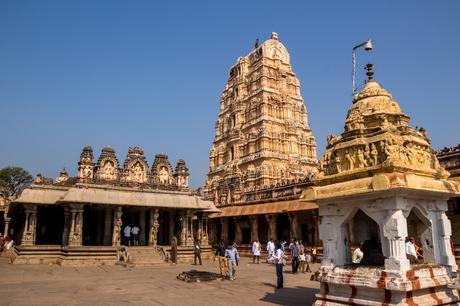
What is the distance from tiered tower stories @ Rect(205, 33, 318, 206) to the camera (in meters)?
43.6

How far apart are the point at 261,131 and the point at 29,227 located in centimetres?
2808

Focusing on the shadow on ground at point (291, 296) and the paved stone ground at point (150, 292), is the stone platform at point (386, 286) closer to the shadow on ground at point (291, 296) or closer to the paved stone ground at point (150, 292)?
the shadow on ground at point (291, 296)

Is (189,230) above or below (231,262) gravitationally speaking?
above

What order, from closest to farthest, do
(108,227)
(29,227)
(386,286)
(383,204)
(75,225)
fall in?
1. (386,286)
2. (383,204)
3. (75,225)
4. (29,227)
5. (108,227)

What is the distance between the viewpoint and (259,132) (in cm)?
4547

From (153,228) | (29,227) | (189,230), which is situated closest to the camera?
(29,227)

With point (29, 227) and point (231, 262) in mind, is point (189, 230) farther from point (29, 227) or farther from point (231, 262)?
point (231, 262)

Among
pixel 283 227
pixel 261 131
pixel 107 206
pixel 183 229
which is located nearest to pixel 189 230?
pixel 183 229

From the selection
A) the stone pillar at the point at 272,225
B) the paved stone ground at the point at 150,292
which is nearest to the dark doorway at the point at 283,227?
the stone pillar at the point at 272,225

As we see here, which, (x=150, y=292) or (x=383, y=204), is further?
(x=150, y=292)

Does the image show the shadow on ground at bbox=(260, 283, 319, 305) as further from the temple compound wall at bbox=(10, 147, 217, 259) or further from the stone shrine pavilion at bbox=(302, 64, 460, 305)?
the temple compound wall at bbox=(10, 147, 217, 259)

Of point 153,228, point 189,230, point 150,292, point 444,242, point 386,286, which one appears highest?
point 153,228

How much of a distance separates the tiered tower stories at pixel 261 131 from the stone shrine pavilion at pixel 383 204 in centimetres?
3136

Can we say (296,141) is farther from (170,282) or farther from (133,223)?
(170,282)
